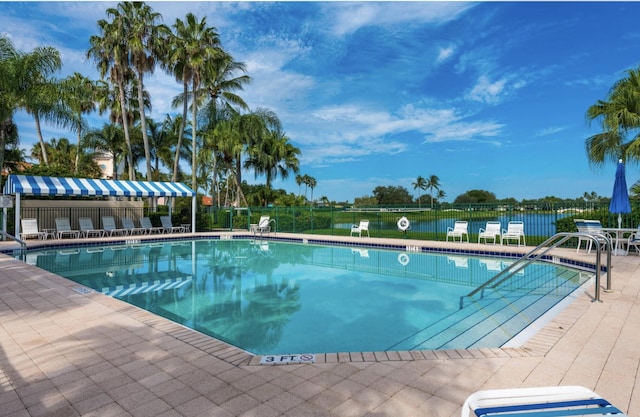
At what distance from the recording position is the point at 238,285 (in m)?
7.77

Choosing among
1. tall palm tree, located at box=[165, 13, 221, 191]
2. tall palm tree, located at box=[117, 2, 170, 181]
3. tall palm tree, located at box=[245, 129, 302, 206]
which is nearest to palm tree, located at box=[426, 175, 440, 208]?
tall palm tree, located at box=[245, 129, 302, 206]

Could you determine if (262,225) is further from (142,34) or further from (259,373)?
(259,373)

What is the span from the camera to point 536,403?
60.6 inches

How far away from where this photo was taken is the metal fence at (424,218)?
38.8 feet

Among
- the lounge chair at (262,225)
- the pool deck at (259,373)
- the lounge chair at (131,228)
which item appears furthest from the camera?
the lounge chair at (131,228)

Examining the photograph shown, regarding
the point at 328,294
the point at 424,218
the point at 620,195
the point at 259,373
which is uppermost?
the point at 620,195

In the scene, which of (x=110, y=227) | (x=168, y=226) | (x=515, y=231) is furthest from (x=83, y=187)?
(x=515, y=231)

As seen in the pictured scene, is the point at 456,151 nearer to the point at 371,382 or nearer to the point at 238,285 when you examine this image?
the point at 238,285

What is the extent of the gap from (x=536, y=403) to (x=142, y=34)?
23705 mm

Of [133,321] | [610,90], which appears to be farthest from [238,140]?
[133,321]

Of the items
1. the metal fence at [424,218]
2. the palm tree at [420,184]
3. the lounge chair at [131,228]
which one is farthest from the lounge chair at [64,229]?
the palm tree at [420,184]

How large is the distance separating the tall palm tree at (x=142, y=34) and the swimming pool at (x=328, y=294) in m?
12.4

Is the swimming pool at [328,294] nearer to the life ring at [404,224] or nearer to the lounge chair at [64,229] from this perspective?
the life ring at [404,224]

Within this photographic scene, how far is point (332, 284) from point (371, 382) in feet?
16.8
